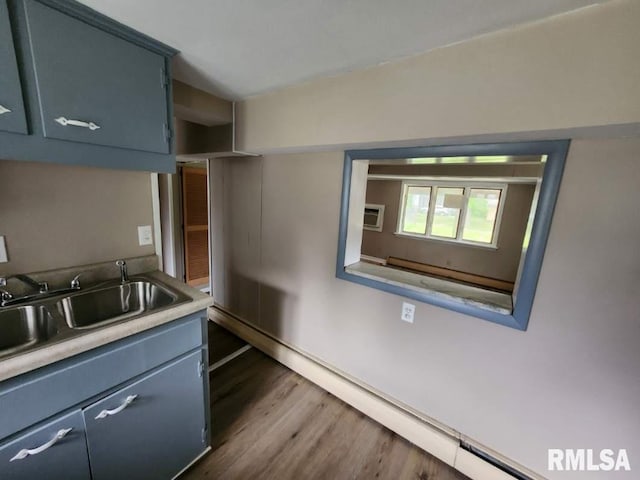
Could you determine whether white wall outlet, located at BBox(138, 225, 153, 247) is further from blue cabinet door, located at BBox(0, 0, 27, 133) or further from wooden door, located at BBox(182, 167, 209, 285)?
wooden door, located at BBox(182, 167, 209, 285)

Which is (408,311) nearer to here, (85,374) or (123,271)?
(85,374)

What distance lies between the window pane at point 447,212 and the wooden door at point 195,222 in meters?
4.50

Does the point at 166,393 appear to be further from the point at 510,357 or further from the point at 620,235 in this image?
the point at 620,235

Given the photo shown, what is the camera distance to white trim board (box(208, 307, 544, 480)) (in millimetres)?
1449

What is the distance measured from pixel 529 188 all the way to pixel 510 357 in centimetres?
439

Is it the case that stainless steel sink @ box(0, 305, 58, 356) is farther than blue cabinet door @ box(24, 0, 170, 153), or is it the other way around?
stainless steel sink @ box(0, 305, 58, 356)

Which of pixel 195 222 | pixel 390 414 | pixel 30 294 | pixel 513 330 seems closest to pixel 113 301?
pixel 30 294

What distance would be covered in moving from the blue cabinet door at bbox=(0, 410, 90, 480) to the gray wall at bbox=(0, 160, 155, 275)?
2.69 feet

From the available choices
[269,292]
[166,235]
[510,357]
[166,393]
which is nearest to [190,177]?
[166,235]

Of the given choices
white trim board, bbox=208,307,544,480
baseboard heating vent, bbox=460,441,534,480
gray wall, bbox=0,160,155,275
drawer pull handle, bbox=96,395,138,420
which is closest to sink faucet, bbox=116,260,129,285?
gray wall, bbox=0,160,155,275

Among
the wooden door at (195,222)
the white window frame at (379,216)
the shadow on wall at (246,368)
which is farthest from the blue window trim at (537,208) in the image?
the white window frame at (379,216)

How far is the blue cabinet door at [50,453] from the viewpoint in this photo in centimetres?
81

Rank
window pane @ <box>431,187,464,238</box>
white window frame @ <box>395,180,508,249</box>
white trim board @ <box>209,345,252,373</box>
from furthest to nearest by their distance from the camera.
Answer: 1. window pane @ <box>431,187,464,238</box>
2. white window frame @ <box>395,180,508,249</box>
3. white trim board @ <box>209,345,252,373</box>

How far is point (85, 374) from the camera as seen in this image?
37.0 inches
